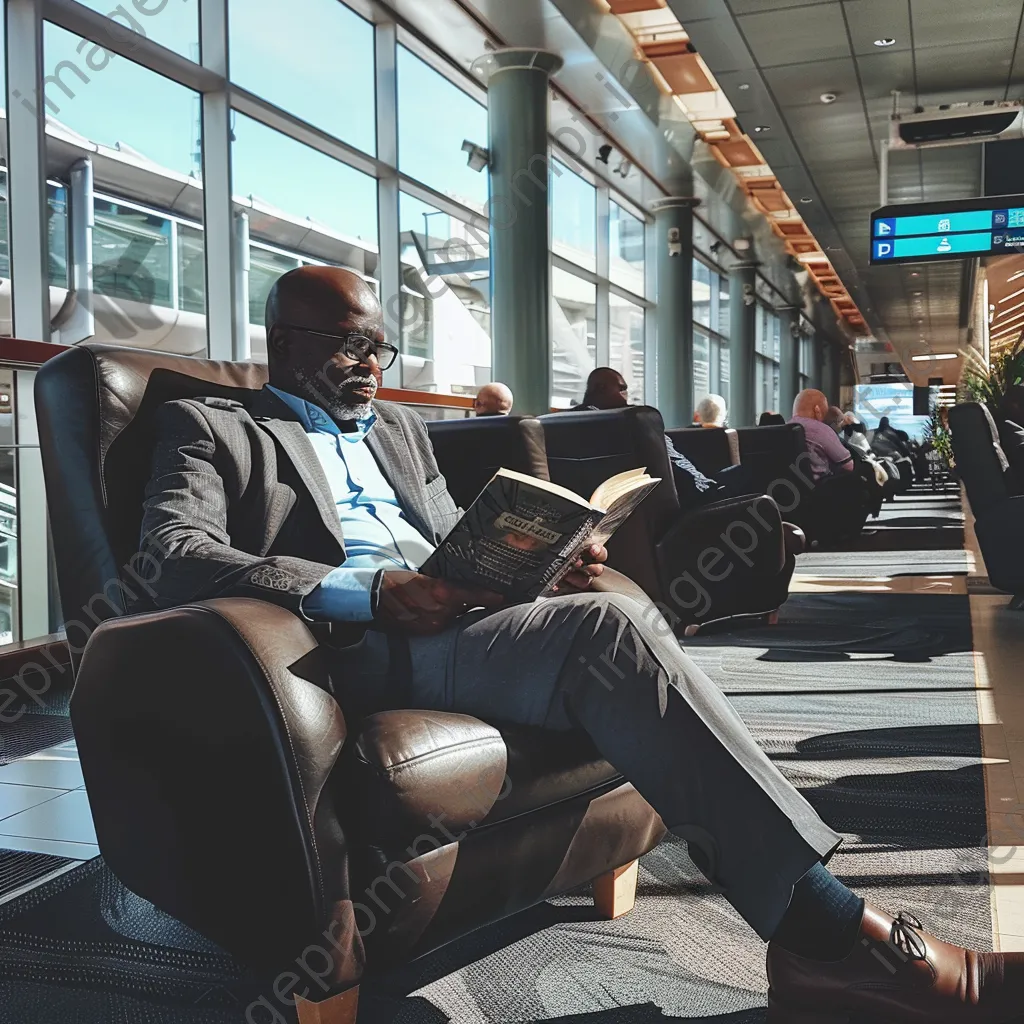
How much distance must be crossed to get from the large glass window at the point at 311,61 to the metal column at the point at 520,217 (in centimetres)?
96

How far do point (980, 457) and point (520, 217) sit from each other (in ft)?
13.2

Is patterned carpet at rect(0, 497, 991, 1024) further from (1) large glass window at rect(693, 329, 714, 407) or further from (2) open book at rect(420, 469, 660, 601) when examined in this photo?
(1) large glass window at rect(693, 329, 714, 407)

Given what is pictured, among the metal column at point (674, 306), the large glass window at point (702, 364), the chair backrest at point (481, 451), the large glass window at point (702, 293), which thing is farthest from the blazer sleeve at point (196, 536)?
the large glass window at point (702, 364)

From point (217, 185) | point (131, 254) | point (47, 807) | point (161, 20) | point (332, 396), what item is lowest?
point (47, 807)

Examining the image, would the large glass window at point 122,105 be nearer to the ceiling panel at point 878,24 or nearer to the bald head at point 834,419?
the ceiling panel at point 878,24

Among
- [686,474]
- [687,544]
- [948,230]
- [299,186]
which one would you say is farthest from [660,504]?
[948,230]

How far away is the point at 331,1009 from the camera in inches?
52.5

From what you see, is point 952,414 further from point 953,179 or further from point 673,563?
point 953,179

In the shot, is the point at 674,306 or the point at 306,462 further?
the point at 674,306

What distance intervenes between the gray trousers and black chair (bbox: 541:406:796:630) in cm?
194

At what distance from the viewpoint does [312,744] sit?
127 cm

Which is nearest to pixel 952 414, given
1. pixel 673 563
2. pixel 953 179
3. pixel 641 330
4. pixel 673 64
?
pixel 673 563

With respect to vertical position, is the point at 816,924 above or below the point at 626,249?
below

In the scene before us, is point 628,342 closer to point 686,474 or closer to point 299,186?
point 299,186
